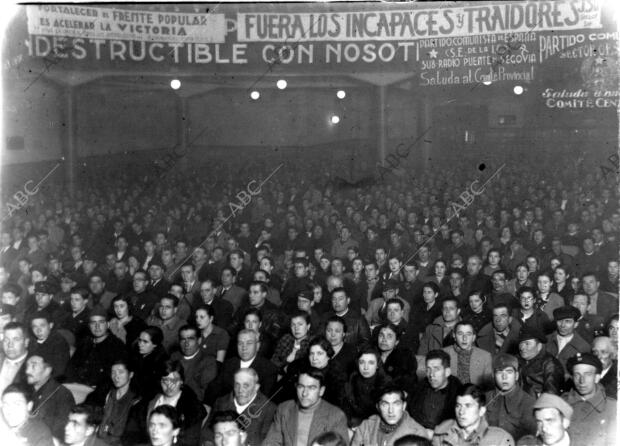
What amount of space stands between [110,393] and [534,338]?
3.43 metres

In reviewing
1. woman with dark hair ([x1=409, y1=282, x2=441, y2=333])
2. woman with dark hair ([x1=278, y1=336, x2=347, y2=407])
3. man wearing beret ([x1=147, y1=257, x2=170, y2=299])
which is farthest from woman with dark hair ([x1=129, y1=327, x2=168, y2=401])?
woman with dark hair ([x1=409, y1=282, x2=441, y2=333])

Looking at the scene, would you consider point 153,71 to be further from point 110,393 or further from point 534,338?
point 534,338

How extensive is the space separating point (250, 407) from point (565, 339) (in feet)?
9.28

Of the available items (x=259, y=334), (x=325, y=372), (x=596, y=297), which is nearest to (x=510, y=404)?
(x=325, y=372)

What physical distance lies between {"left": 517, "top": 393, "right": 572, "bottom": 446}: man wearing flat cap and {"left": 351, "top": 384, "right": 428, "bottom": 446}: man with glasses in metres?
0.73

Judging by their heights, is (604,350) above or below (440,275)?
below

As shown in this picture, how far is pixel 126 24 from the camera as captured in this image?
8.43 meters

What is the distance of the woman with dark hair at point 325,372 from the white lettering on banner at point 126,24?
14.4 ft

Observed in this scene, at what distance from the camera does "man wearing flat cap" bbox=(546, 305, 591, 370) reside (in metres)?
5.22

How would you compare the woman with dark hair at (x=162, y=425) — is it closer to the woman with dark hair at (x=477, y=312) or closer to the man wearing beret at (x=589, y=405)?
the man wearing beret at (x=589, y=405)

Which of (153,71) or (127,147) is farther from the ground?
(153,71)

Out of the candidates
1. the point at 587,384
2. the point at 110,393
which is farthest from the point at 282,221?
the point at 587,384

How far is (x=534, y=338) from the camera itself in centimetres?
Answer: 495

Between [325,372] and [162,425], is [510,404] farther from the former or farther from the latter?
[162,425]
